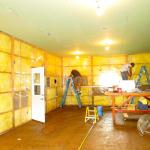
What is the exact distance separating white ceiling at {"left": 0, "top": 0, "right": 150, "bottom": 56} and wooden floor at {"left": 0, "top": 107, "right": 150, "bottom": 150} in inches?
120

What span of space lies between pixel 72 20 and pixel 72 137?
10.2ft

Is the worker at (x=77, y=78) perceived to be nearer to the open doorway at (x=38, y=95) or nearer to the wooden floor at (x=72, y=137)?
the open doorway at (x=38, y=95)

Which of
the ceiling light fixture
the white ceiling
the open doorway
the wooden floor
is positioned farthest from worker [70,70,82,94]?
the ceiling light fixture

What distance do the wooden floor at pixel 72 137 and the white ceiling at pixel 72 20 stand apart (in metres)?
3.04

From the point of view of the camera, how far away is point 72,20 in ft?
16.2

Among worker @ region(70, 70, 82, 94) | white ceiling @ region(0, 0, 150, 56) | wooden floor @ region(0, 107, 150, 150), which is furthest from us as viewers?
worker @ region(70, 70, 82, 94)

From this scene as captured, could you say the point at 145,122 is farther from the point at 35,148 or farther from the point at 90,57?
the point at 90,57

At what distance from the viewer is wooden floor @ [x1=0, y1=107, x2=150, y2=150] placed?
4.61 meters

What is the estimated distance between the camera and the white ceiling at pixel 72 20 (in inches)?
155

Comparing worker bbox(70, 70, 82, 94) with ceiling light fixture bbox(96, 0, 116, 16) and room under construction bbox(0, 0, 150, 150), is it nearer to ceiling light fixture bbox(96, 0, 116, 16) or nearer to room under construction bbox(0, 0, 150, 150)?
room under construction bbox(0, 0, 150, 150)

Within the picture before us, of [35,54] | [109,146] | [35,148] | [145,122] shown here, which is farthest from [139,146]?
[35,54]

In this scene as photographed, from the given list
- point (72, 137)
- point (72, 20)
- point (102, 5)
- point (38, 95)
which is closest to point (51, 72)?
point (38, 95)

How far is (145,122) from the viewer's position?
19.4 feet

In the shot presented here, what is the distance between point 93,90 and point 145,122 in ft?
19.3
